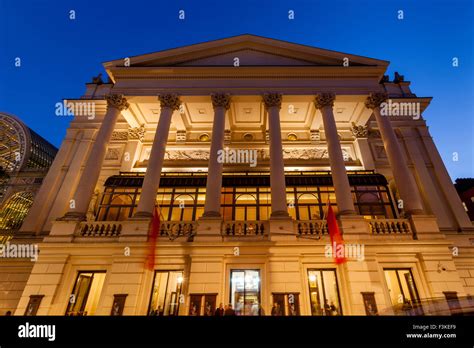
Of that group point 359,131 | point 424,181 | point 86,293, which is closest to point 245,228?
point 86,293

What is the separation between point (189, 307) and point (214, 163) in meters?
9.02

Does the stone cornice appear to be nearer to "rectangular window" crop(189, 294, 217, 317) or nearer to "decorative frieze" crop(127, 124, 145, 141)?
"decorative frieze" crop(127, 124, 145, 141)

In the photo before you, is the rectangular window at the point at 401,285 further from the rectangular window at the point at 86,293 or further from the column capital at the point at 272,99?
the rectangular window at the point at 86,293

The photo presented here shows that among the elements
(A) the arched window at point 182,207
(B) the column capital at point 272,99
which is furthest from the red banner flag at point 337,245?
(A) the arched window at point 182,207

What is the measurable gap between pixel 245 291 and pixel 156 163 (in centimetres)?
1027

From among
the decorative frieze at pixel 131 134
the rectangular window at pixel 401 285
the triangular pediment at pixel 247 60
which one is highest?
the triangular pediment at pixel 247 60

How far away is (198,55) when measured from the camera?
74.4 feet

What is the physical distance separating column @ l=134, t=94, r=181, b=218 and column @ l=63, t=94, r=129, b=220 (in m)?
3.56

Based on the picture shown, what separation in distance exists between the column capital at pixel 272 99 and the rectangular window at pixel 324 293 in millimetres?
12489

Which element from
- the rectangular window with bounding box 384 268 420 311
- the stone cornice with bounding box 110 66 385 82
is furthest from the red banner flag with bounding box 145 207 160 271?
the rectangular window with bounding box 384 268 420 311

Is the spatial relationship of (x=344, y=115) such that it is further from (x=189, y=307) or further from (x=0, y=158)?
(x=0, y=158)

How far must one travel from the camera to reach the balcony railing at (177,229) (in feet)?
53.6

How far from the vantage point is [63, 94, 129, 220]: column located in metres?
17.1
